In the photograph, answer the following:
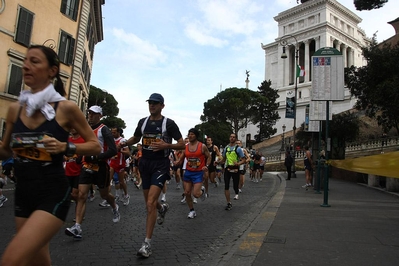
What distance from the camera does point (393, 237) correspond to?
5.36 metres

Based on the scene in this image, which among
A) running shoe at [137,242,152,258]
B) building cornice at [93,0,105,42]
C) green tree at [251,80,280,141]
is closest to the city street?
running shoe at [137,242,152,258]

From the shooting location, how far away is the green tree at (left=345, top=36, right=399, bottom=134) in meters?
17.2

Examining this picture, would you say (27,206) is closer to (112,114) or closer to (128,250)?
(128,250)

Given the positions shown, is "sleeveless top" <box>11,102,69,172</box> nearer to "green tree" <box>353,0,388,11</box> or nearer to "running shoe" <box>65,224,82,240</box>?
"running shoe" <box>65,224,82,240</box>

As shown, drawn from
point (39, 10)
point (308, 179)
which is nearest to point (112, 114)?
point (39, 10)

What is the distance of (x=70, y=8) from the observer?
23.3 m

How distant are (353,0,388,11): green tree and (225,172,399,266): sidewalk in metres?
5.11

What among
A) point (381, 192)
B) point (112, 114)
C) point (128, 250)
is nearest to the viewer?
point (128, 250)

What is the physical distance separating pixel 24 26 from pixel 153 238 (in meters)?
18.7

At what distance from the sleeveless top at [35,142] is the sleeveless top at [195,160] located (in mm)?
5290

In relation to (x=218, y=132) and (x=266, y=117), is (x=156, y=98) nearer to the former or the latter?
(x=218, y=132)

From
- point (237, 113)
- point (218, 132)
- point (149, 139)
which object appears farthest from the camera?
point (237, 113)

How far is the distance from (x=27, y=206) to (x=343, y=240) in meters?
4.24

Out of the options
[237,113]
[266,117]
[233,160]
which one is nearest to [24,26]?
[233,160]
